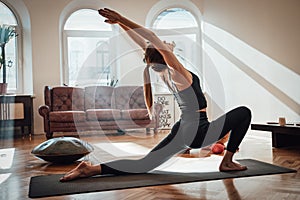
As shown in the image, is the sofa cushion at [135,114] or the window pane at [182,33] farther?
the window pane at [182,33]

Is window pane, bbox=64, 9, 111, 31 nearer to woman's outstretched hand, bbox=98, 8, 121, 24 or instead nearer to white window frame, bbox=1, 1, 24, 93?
white window frame, bbox=1, 1, 24, 93

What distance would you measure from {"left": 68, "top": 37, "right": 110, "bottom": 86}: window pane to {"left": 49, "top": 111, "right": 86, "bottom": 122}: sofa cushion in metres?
1.35

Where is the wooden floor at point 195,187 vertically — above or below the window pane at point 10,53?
below

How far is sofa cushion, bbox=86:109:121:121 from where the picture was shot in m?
5.76

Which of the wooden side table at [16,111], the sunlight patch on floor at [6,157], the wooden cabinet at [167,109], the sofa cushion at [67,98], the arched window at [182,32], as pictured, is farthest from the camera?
the arched window at [182,32]

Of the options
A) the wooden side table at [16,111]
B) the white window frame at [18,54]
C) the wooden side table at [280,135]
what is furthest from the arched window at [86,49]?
the wooden side table at [280,135]

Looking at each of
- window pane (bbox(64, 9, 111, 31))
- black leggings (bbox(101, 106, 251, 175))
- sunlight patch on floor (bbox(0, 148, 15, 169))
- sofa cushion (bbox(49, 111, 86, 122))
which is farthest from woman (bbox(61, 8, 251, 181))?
window pane (bbox(64, 9, 111, 31))

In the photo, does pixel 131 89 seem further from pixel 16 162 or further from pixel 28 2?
pixel 16 162

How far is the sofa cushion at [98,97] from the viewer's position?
6.24 m

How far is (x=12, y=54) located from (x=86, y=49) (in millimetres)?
1367

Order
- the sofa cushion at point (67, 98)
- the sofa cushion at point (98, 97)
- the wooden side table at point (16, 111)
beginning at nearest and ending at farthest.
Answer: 1. the wooden side table at point (16, 111)
2. the sofa cushion at point (67, 98)
3. the sofa cushion at point (98, 97)

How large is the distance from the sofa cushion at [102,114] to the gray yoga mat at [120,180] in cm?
314

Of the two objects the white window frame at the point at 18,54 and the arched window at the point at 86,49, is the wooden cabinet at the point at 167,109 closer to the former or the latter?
the arched window at the point at 86,49

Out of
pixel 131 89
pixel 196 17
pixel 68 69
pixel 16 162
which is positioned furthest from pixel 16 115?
pixel 196 17
